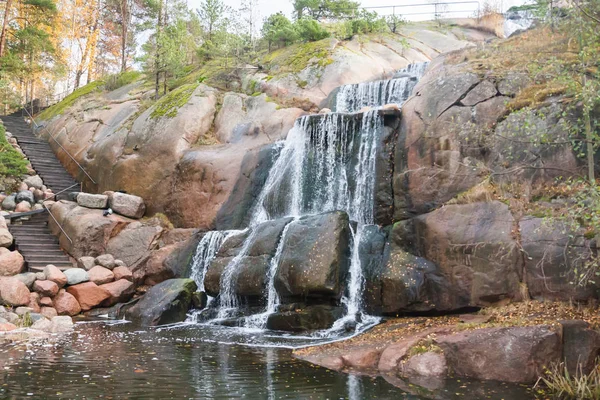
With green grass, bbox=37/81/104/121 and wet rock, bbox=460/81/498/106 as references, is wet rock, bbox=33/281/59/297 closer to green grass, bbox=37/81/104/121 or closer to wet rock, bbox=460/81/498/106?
wet rock, bbox=460/81/498/106

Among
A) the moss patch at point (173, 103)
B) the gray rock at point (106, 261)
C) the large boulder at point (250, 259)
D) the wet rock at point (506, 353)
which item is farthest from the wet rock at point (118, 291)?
the wet rock at point (506, 353)

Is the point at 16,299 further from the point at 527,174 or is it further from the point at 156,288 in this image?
the point at 527,174

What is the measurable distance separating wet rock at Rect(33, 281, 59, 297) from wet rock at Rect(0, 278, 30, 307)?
1.58ft

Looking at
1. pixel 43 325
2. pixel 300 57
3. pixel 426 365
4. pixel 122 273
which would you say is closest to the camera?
pixel 426 365

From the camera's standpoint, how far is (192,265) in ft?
55.9

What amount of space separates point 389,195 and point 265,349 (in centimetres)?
673

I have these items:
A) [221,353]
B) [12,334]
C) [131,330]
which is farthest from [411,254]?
[12,334]

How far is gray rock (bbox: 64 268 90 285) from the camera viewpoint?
16.4 m

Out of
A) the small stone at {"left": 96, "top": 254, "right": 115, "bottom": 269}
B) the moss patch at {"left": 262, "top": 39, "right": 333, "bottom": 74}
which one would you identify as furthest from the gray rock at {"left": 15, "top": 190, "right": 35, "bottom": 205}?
the moss patch at {"left": 262, "top": 39, "right": 333, "bottom": 74}

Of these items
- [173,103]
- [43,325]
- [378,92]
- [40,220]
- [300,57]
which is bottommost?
[43,325]

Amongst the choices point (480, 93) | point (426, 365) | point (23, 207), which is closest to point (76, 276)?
point (23, 207)

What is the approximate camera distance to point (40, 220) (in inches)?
804

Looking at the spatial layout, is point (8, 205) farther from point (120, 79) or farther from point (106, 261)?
point (120, 79)

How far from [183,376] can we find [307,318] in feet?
15.5
